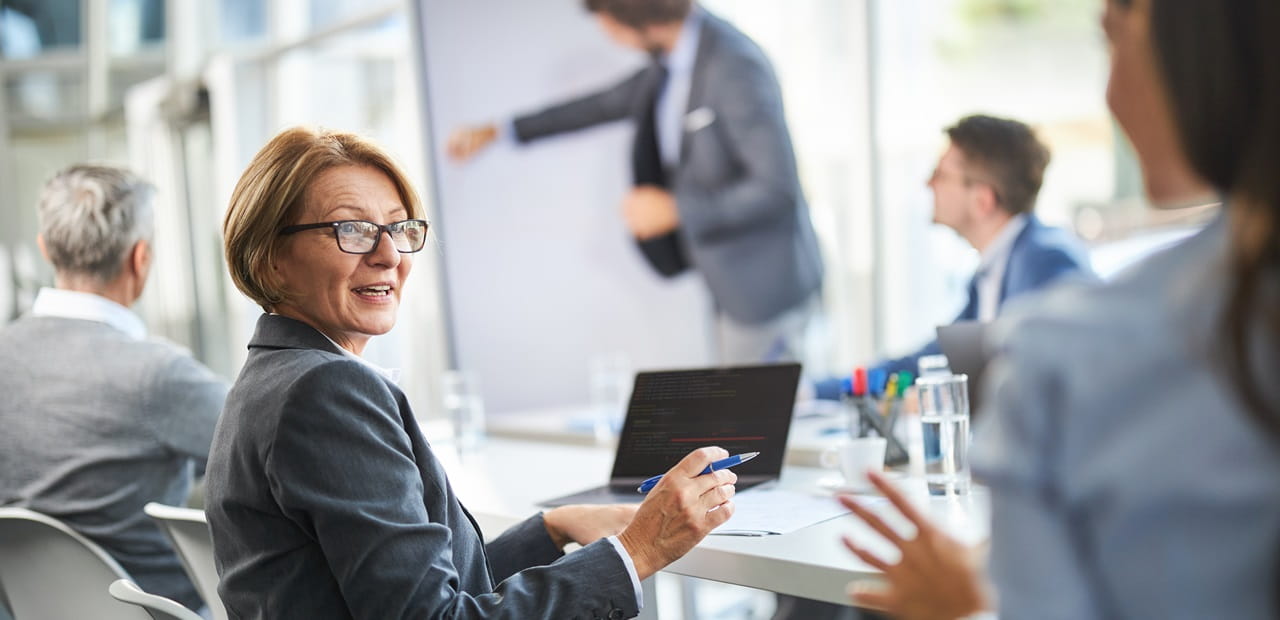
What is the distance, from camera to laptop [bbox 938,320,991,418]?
197 cm

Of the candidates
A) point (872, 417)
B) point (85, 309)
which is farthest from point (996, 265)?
point (85, 309)

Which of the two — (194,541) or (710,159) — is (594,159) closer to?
(710,159)

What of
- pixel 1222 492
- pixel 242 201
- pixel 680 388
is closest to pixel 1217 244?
pixel 1222 492

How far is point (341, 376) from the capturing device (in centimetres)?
130

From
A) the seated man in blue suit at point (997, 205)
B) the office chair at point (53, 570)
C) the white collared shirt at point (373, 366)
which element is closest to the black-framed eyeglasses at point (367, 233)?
the white collared shirt at point (373, 366)

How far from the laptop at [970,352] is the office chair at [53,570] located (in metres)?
1.41

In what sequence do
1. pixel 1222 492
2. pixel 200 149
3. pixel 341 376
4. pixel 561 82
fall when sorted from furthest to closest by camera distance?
pixel 200 149 → pixel 561 82 → pixel 341 376 → pixel 1222 492

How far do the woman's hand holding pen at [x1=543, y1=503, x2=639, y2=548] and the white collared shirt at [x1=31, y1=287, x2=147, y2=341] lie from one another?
3.59ft

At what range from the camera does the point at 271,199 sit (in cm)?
145

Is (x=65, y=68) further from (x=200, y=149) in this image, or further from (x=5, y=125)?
(x=200, y=149)

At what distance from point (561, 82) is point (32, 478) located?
2.49 meters

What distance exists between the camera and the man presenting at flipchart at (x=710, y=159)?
416 centimetres

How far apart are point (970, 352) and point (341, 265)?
1.09 meters

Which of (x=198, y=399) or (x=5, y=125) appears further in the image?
(x=5, y=125)
